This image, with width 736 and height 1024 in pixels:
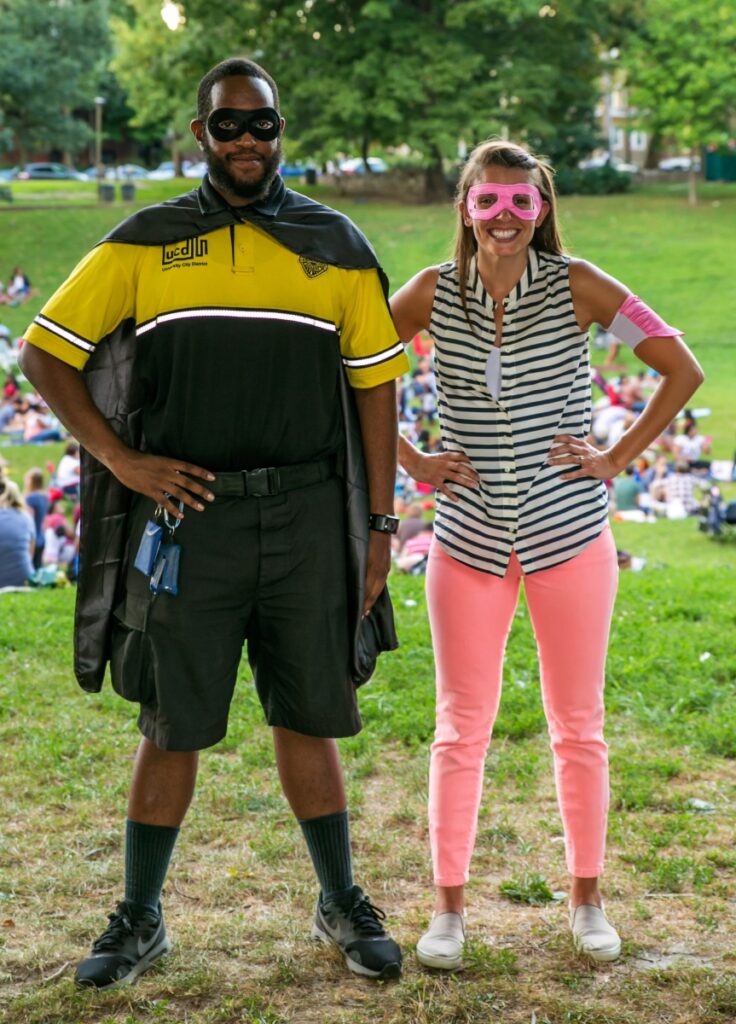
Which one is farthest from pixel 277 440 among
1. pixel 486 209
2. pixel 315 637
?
pixel 486 209

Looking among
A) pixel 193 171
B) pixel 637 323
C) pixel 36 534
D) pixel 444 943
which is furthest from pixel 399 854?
pixel 193 171

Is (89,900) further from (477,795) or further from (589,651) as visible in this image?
(589,651)

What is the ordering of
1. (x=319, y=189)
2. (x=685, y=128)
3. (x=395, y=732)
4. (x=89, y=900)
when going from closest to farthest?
1. (x=89, y=900)
2. (x=395, y=732)
3. (x=685, y=128)
4. (x=319, y=189)

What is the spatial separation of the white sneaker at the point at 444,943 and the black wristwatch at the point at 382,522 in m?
0.97

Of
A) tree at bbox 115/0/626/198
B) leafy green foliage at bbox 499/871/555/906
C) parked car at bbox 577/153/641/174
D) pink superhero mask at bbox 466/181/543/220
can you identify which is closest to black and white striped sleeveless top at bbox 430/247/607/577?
pink superhero mask at bbox 466/181/543/220

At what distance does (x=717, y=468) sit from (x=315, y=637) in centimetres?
1354

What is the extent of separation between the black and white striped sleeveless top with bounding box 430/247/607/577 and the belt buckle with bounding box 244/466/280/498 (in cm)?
50

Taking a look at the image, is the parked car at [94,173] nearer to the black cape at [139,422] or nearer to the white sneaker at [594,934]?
the black cape at [139,422]

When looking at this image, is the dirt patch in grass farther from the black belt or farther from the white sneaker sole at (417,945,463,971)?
the black belt

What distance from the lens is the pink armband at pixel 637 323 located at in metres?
3.26

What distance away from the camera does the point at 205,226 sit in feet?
10.1

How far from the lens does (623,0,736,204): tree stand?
121 feet

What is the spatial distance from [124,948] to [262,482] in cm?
119

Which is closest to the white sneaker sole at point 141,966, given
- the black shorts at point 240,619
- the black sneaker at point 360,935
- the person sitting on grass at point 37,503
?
the black sneaker at point 360,935
